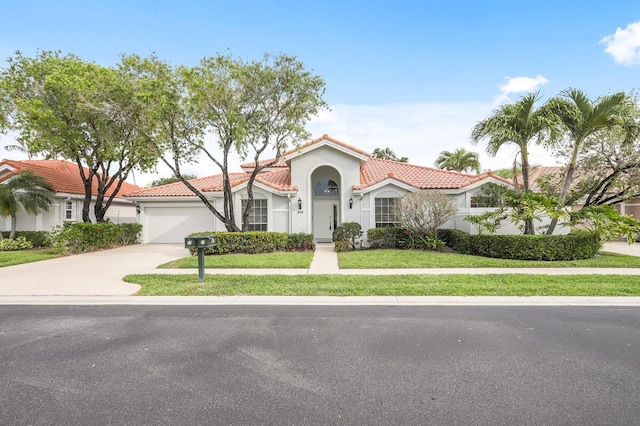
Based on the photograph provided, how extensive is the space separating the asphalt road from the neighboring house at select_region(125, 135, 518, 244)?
10187mm

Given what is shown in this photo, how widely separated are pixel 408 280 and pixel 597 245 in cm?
863

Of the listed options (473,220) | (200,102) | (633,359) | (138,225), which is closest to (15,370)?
(633,359)

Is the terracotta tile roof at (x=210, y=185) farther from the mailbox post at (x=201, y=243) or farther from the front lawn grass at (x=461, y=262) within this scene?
the mailbox post at (x=201, y=243)

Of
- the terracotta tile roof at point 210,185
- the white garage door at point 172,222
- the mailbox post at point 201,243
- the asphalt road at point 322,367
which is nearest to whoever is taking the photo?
the asphalt road at point 322,367

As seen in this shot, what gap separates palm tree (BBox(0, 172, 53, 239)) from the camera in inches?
661

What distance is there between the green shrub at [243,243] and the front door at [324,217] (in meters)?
4.64

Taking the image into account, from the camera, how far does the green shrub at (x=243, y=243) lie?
45.0ft

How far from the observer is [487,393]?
3297mm

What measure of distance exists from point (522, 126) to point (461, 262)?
5948 mm

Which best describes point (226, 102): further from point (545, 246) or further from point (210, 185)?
point (545, 246)

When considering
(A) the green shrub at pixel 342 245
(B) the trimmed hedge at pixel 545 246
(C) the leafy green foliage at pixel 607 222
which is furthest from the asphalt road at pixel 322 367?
(A) the green shrub at pixel 342 245

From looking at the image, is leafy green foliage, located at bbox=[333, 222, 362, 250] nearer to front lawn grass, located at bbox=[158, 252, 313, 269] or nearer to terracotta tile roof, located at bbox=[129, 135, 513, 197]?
terracotta tile roof, located at bbox=[129, 135, 513, 197]

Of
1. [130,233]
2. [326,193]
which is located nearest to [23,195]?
[130,233]

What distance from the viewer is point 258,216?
17.3 meters
